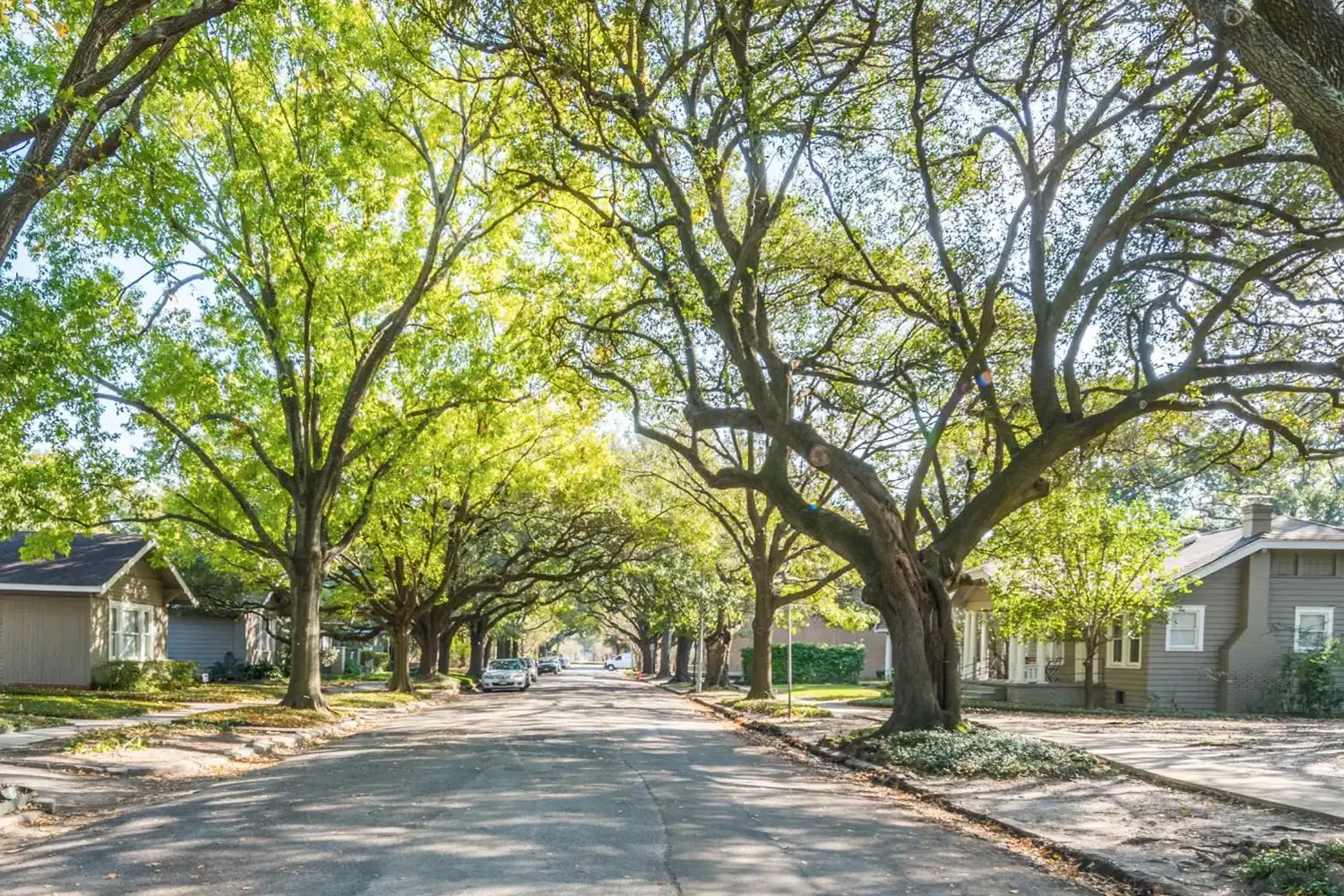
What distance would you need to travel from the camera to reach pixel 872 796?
1271 cm

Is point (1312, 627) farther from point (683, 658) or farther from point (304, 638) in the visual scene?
point (683, 658)

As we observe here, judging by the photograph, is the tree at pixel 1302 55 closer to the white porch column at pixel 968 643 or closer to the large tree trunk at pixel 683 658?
the white porch column at pixel 968 643

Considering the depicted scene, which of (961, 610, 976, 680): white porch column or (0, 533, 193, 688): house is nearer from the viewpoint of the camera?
(0, 533, 193, 688): house

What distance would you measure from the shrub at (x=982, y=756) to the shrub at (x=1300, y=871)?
19.3ft

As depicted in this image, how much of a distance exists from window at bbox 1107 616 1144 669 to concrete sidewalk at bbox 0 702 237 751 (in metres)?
24.0

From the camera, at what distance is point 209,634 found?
47344 millimetres

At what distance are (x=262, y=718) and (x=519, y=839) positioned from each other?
14.5m

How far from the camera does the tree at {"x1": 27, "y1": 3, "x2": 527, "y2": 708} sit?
19828 millimetres

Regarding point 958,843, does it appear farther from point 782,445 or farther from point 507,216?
point 507,216

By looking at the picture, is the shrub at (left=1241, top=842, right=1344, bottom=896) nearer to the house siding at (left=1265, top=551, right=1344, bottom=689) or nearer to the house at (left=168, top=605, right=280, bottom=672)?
the house siding at (left=1265, top=551, right=1344, bottom=689)

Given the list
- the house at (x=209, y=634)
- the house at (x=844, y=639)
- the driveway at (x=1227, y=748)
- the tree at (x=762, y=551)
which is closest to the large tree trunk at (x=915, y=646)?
the driveway at (x=1227, y=748)

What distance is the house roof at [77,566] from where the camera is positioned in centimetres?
3153

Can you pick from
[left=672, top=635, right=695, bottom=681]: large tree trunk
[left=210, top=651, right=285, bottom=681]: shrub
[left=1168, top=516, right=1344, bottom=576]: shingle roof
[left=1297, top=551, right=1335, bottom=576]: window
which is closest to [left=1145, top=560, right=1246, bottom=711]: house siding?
[left=1168, top=516, right=1344, bottom=576]: shingle roof

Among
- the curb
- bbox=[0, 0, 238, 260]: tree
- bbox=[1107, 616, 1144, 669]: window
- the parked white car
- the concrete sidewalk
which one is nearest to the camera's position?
the curb
